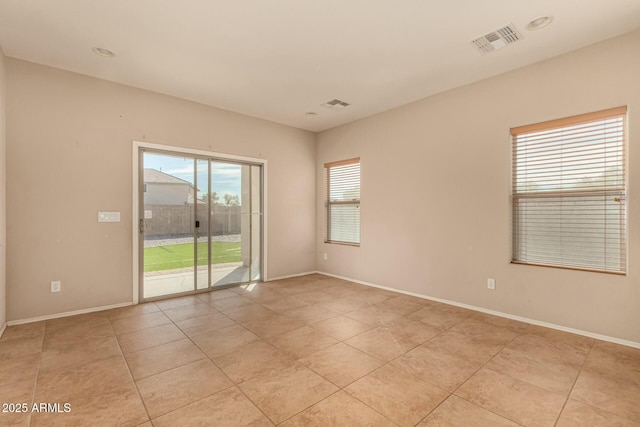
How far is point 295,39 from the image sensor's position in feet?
9.54

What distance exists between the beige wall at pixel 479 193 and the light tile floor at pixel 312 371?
397 mm

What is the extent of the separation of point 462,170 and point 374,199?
1.51 metres

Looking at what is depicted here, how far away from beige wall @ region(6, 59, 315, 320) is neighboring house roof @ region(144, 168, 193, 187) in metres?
0.24

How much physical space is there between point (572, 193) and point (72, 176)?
5.63 metres

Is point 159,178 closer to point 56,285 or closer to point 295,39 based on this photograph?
point 56,285

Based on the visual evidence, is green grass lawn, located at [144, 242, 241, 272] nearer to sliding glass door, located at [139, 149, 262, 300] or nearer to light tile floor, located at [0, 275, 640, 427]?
sliding glass door, located at [139, 149, 262, 300]

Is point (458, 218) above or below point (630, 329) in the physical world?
above

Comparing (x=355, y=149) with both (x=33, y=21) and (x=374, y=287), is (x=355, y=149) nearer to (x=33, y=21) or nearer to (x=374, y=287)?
(x=374, y=287)

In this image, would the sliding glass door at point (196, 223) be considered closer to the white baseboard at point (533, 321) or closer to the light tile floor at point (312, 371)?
the light tile floor at point (312, 371)

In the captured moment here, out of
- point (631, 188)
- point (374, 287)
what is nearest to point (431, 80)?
point (631, 188)

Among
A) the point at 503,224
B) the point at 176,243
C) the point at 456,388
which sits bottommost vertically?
the point at 456,388

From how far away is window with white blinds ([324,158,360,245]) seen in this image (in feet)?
17.9

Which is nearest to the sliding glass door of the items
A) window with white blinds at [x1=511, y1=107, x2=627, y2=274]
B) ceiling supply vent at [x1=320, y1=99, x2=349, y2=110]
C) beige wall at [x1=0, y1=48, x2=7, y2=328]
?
beige wall at [x1=0, y1=48, x2=7, y2=328]

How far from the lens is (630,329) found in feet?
9.11
